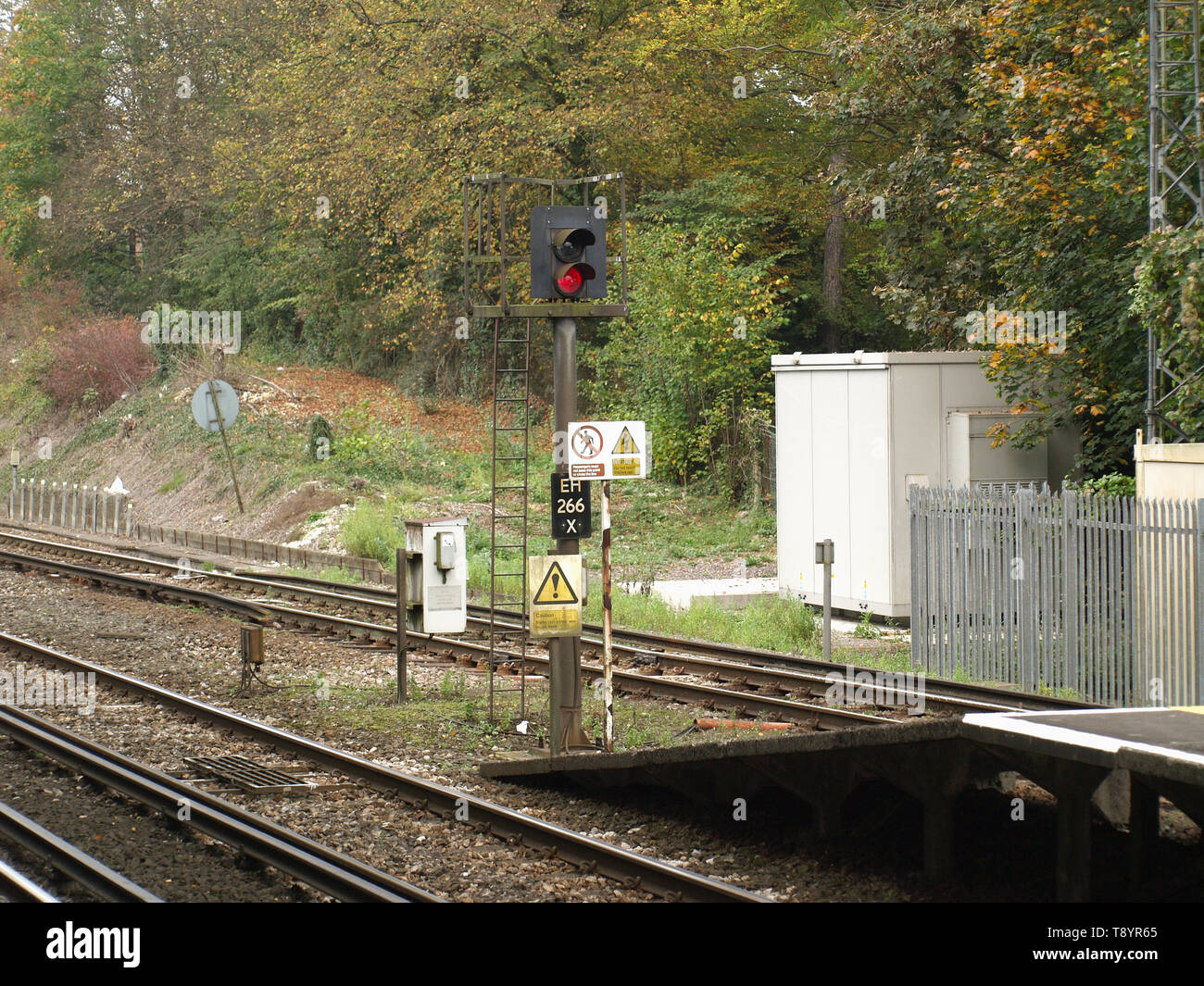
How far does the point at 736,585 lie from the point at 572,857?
13.0 metres

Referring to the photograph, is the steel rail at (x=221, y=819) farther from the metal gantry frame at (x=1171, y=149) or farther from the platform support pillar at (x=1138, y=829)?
the metal gantry frame at (x=1171, y=149)

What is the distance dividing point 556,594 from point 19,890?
434 centimetres

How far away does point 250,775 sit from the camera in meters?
9.98

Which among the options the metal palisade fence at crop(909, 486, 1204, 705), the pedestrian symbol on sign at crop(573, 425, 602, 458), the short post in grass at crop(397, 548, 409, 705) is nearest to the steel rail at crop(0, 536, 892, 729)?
the short post in grass at crop(397, 548, 409, 705)

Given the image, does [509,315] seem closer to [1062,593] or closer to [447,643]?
[1062,593]

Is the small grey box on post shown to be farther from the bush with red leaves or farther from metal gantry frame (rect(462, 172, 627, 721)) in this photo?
the bush with red leaves

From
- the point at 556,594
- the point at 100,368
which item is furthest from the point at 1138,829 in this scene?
the point at 100,368

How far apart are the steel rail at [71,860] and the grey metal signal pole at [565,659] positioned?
373 centimetres

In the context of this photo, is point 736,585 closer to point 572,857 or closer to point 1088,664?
point 1088,664

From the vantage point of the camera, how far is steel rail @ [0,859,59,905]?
22.6ft

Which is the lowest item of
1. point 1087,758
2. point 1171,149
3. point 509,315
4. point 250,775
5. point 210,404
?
point 250,775

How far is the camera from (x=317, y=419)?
105 feet

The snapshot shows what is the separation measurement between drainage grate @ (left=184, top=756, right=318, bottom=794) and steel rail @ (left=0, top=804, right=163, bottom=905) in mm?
1577
